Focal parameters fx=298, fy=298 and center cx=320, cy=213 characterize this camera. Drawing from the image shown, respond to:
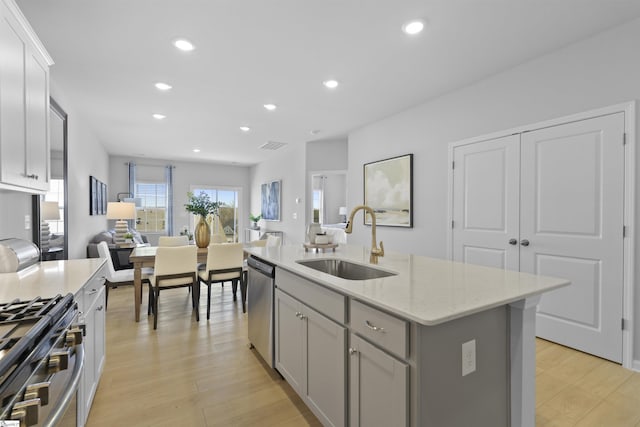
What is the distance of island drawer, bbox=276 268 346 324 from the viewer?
1.45 meters

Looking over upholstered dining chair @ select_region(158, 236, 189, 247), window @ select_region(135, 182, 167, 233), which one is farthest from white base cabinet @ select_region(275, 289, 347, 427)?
window @ select_region(135, 182, 167, 233)

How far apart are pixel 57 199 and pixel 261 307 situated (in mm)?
2524

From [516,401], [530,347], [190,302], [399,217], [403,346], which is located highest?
[399,217]

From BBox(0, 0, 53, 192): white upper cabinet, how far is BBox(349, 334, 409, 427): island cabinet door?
6.33 feet

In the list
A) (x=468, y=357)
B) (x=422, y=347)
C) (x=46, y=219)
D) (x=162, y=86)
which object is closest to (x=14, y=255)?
(x=46, y=219)

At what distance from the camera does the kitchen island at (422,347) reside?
42.3 inches

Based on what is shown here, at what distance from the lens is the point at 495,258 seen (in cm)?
317

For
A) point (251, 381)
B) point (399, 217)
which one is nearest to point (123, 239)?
point (251, 381)

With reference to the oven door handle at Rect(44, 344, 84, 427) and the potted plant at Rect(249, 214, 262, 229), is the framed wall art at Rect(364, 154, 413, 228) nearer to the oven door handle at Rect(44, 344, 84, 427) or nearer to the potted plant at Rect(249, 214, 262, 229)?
the oven door handle at Rect(44, 344, 84, 427)

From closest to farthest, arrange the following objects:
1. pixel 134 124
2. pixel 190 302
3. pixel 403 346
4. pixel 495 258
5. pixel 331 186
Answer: pixel 403 346, pixel 495 258, pixel 190 302, pixel 134 124, pixel 331 186

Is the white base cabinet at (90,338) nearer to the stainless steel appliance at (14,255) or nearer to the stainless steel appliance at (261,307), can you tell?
the stainless steel appliance at (14,255)

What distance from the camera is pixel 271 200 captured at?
7629 millimetres

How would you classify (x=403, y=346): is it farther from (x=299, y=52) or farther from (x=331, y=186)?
(x=331, y=186)

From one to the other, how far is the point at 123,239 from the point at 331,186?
608cm
